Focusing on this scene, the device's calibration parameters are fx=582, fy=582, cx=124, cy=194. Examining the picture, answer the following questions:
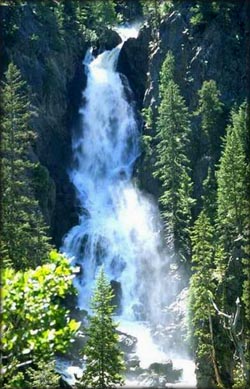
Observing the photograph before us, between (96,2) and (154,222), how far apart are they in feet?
116

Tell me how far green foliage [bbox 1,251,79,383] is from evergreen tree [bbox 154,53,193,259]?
37.4 meters

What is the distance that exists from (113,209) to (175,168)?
8972 mm

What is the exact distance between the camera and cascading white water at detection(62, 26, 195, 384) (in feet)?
159

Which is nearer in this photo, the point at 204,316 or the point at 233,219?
the point at 204,316

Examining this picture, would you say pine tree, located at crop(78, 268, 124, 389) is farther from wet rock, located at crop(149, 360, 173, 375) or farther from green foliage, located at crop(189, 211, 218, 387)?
wet rock, located at crop(149, 360, 173, 375)

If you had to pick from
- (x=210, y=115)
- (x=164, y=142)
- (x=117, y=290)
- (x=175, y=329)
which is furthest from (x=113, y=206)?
(x=175, y=329)

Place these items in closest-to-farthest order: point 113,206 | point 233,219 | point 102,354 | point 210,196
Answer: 1. point 102,354
2. point 233,219
3. point 210,196
4. point 113,206

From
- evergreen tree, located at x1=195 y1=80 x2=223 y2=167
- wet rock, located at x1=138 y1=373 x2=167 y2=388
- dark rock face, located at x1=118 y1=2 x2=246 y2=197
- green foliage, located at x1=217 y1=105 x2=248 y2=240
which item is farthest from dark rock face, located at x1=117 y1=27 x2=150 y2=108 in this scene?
wet rock, located at x1=138 y1=373 x2=167 y2=388

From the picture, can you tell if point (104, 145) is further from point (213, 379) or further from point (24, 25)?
point (213, 379)

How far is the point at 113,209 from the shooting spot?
55.5m

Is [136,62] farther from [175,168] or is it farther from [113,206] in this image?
[175,168]

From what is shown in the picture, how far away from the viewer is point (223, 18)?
190 feet

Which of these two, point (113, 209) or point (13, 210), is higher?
point (113, 209)

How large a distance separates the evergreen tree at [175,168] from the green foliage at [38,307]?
3741 centimetres
